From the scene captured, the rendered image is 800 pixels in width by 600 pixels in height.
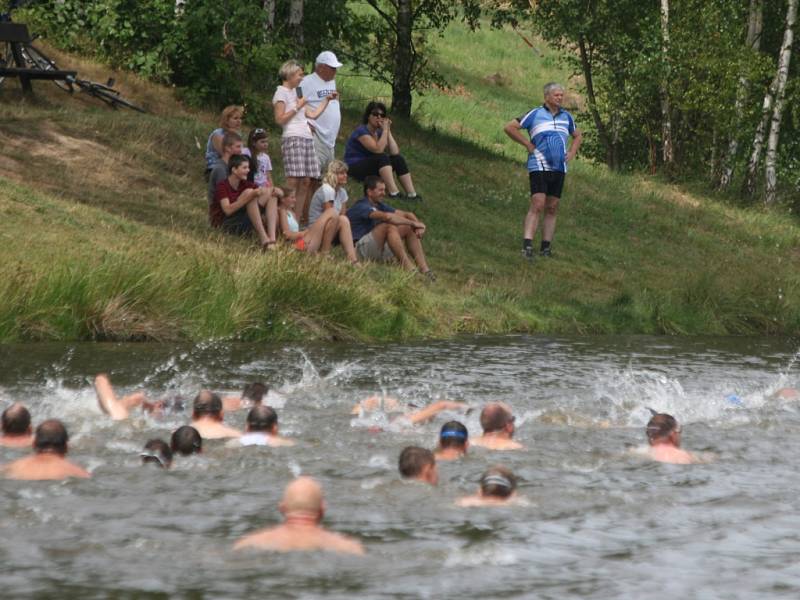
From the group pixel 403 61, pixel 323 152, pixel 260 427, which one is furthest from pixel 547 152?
pixel 260 427

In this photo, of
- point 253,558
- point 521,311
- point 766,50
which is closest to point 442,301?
point 521,311

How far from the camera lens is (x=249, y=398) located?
12.8 m

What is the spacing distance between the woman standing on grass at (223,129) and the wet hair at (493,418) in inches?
336

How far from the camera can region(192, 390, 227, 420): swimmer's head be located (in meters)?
11.9

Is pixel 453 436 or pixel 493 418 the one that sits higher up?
pixel 493 418

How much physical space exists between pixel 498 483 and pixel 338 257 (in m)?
9.69

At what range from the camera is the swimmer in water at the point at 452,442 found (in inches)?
448

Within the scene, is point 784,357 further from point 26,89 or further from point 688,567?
point 26,89

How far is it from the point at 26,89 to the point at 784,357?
12573 mm

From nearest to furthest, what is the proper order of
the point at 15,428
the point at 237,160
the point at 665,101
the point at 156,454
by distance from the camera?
the point at 156,454, the point at 15,428, the point at 237,160, the point at 665,101

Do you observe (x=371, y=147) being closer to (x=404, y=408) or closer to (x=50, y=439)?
(x=404, y=408)

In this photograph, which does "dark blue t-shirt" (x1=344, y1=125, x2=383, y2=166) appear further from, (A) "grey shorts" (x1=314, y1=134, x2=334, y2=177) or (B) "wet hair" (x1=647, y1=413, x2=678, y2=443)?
(B) "wet hair" (x1=647, y1=413, x2=678, y2=443)

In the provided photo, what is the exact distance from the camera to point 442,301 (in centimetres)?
1891

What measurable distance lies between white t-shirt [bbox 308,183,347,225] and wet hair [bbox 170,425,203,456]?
8241 mm
